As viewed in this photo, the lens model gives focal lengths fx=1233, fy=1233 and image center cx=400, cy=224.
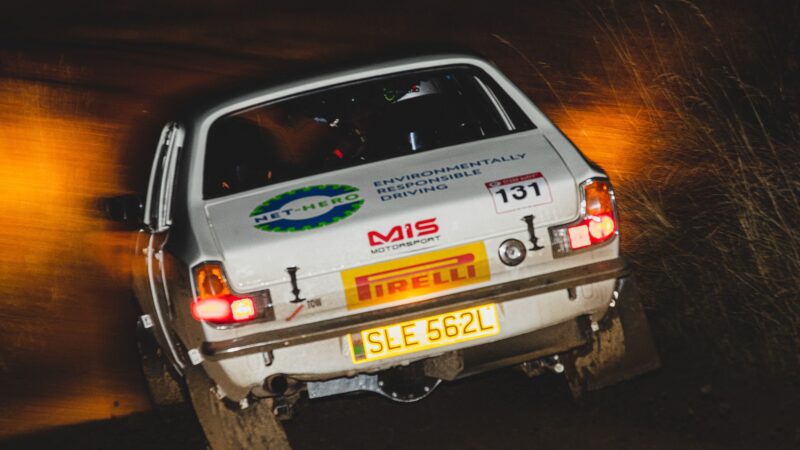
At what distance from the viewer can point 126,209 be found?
626 centimetres

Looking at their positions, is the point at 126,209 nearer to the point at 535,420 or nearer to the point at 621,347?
the point at 535,420

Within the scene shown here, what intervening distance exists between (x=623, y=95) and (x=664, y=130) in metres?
3.69

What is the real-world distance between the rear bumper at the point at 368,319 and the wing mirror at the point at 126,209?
1.48 m

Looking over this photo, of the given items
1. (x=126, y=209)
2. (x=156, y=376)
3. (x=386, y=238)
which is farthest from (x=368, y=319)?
(x=156, y=376)

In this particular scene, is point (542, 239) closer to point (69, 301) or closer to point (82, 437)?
point (82, 437)

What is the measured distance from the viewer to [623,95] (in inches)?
480

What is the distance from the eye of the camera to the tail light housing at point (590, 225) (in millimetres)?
5090

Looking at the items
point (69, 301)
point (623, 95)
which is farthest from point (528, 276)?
point (623, 95)

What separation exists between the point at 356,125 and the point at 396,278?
1.56m

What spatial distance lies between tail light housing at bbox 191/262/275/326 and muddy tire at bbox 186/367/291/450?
1.15ft

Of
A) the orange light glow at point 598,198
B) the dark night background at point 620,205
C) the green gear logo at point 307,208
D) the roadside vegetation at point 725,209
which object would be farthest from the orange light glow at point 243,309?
the roadside vegetation at point 725,209

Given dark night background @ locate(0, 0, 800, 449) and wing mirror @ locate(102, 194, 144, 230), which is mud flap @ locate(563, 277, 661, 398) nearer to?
dark night background @ locate(0, 0, 800, 449)

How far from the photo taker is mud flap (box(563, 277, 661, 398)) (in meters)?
5.33

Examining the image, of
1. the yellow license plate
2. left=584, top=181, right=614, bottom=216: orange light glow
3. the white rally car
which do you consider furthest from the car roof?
the yellow license plate
